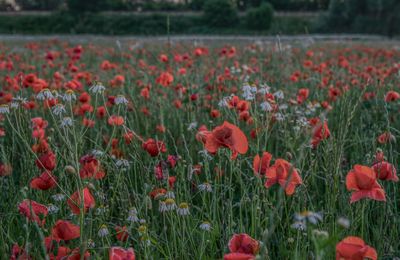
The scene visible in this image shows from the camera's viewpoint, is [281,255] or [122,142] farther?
[122,142]

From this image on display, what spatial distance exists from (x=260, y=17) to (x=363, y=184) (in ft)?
83.9

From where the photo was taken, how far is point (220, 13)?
27062mm

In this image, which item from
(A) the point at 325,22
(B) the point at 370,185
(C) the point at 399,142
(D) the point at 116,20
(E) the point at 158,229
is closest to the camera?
(B) the point at 370,185

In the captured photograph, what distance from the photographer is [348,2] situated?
23750 millimetres

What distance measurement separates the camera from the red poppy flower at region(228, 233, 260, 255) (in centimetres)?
120

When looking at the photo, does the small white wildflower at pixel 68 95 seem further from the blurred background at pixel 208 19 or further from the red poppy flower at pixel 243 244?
the blurred background at pixel 208 19

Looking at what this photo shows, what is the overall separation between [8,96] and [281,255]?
1.84 meters

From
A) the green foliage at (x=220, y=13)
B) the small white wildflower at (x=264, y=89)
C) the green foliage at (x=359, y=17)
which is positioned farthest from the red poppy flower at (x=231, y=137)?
the green foliage at (x=220, y=13)

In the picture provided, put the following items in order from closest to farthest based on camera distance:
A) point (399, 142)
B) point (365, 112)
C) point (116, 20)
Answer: point (399, 142) < point (365, 112) < point (116, 20)

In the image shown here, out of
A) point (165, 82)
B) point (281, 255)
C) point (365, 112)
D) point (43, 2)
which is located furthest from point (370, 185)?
point (43, 2)

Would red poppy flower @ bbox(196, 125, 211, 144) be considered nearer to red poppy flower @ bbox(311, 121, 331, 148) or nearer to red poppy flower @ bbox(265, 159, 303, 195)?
red poppy flower @ bbox(265, 159, 303, 195)

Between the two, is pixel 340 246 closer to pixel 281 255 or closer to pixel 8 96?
pixel 281 255

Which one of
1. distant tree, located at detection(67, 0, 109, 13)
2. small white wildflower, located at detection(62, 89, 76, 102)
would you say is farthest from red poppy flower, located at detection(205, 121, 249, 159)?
distant tree, located at detection(67, 0, 109, 13)

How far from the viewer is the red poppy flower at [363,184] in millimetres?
1325
